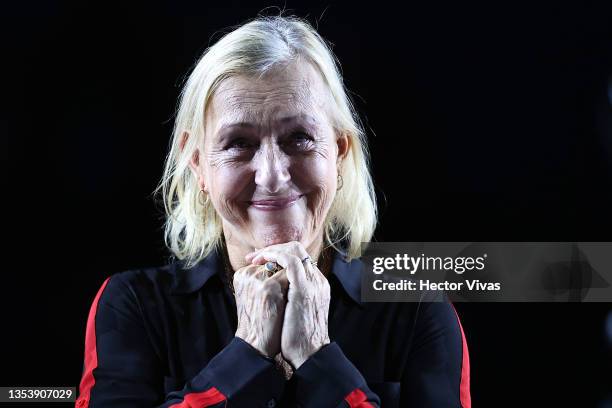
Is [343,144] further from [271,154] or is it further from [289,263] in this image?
[289,263]

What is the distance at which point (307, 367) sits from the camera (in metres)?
1.37

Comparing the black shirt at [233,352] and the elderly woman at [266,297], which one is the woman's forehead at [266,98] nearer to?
the elderly woman at [266,297]

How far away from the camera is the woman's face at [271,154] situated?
4.79 feet

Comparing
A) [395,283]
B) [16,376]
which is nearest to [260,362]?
[395,283]

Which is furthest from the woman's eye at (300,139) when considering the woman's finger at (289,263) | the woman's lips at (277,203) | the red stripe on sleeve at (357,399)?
the red stripe on sleeve at (357,399)

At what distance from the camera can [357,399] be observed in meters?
1.36

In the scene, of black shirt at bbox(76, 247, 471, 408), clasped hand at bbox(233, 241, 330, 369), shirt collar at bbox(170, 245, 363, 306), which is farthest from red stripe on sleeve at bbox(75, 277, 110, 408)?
clasped hand at bbox(233, 241, 330, 369)

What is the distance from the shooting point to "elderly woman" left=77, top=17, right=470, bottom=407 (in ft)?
4.54

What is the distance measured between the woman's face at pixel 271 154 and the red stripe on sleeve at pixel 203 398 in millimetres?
306

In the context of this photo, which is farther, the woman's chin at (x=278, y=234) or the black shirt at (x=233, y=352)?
the woman's chin at (x=278, y=234)

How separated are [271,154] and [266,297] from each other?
0.27 metres

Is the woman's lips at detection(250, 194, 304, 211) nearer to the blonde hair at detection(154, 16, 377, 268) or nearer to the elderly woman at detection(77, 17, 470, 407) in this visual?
the elderly woman at detection(77, 17, 470, 407)

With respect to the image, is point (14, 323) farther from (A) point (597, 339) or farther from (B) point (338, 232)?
(A) point (597, 339)

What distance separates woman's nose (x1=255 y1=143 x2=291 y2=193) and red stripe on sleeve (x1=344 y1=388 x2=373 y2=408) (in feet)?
1.31
